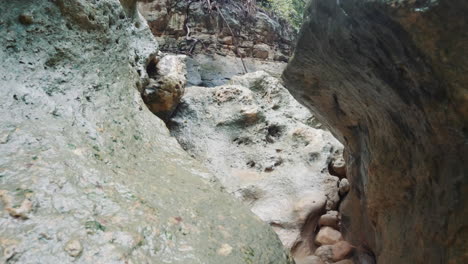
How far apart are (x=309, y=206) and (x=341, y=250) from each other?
54 centimetres

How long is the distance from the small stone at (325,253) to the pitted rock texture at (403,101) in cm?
67

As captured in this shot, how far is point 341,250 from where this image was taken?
2703mm

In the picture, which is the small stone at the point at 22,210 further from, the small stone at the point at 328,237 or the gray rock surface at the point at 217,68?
the gray rock surface at the point at 217,68

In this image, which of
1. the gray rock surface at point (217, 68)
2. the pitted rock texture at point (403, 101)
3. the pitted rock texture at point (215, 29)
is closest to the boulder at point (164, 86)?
the gray rock surface at point (217, 68)

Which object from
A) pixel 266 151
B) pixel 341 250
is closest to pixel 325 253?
pixel 341 250

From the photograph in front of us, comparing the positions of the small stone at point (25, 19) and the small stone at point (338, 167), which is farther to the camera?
the small stone at point (338, 167)

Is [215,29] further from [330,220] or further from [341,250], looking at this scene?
[341,250]

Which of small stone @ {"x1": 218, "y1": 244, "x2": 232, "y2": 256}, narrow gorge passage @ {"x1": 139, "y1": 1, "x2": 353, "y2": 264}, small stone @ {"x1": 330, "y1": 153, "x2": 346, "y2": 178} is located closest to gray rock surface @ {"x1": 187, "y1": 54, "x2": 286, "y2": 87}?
narrow gorge passage @ {"x1": 139, "y1": 1, "x2": 353, "y2": 264}

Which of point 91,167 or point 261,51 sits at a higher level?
point 91,167

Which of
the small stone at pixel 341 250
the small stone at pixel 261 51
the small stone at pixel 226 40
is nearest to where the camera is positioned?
the small stone at pixel 341 250

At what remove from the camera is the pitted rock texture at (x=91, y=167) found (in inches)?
54.0

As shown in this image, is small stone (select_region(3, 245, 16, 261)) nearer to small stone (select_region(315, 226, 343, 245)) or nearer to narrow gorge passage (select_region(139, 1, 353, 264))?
narrow gorge passage (select_region(139, 1, 353, 264))

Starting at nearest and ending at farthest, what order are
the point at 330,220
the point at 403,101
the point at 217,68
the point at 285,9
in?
the point at 403,101
the point at 330,220
the point at 217,68
the point at 285,9

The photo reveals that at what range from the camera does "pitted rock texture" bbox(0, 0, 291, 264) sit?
1.37m
